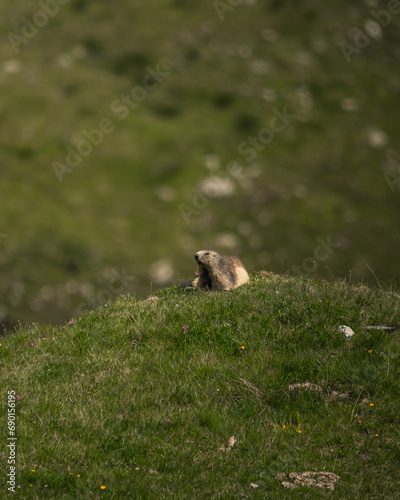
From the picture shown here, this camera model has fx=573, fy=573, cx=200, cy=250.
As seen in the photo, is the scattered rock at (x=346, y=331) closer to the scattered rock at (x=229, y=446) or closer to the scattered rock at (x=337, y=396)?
the scattered rock at (x=337, y=396)

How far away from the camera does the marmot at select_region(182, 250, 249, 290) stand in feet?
31.5

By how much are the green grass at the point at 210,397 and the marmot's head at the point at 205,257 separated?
3.17 ft

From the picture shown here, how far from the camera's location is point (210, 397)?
5.91 meters

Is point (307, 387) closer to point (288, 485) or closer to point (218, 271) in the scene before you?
point (288, 485)

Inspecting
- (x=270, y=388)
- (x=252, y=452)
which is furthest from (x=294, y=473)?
(x=270, y=388)

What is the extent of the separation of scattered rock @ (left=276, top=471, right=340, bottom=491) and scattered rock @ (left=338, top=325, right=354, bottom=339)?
8.65 ft

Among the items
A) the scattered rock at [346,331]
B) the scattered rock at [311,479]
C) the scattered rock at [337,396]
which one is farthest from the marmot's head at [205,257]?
the scattered rock at [311,479]

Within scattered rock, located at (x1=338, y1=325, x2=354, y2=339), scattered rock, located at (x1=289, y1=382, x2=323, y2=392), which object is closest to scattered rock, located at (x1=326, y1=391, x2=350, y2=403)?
scattered rock, located at (x1=289, y1=382, x2=323, y2=392)

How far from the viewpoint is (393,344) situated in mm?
6762

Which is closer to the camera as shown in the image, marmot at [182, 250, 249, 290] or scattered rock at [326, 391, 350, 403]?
scattered rock at [326, 391, 350, 403]

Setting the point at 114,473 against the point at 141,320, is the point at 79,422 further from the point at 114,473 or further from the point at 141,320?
the point at 141,320

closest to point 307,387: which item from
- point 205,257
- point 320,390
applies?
point 320,390

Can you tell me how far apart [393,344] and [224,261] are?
362cm

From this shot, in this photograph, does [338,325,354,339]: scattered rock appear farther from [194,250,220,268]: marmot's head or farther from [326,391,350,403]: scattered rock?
[194,250,220,268]: marmot's head
